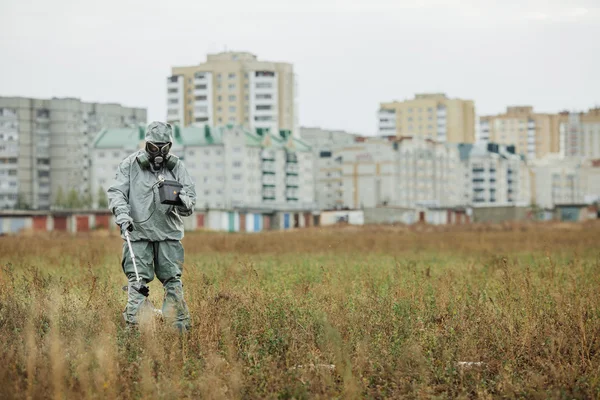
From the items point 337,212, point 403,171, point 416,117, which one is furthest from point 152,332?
point 416,117

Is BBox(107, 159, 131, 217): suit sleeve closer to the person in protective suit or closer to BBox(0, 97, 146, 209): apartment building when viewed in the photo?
the person in protective suit

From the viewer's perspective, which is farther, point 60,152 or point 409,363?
point 60,152

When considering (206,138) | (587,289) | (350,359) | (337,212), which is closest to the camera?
(350,359)

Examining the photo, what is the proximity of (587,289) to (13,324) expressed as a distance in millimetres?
6911

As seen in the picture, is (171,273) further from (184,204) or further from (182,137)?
(182,137)

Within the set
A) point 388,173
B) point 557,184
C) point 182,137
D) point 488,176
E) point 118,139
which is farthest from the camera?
point 557,184

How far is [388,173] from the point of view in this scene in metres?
132

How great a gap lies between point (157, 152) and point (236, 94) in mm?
139590

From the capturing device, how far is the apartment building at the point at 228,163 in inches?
4668

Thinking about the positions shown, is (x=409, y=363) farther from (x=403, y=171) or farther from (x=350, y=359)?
(x=403, y=171)

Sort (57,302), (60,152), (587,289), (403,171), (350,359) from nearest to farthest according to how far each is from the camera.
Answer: (350,359) → (57,302) → (587,289) → (403,171) → (60,152)

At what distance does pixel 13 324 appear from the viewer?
10602 mm

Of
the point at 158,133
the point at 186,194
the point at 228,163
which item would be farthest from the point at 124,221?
the point at 228,163

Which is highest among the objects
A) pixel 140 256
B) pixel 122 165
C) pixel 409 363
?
pixel 122 165
